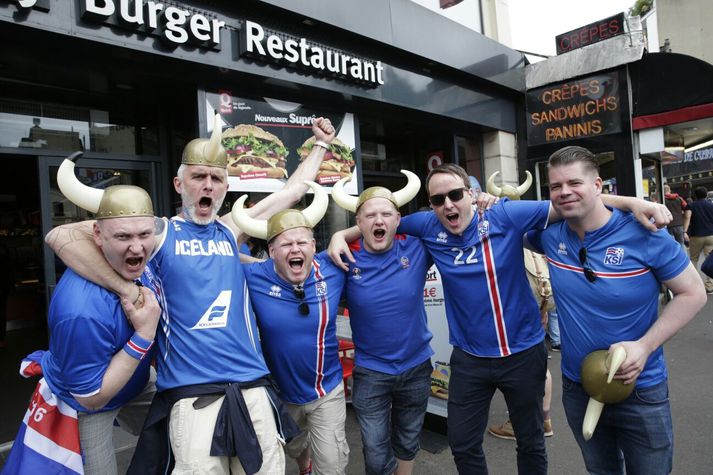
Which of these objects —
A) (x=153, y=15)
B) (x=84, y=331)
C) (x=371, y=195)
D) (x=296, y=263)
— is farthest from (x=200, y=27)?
(x=84, y=331)

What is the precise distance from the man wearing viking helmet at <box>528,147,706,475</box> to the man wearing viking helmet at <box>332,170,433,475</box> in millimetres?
892

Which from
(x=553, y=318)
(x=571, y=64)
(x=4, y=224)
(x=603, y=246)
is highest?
(x=571, y=64)

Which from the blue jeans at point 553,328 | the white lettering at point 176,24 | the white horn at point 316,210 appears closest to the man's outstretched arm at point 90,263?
the white horn at point 316,210

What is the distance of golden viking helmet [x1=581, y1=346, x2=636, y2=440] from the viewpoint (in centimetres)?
203

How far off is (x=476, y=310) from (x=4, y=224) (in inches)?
462

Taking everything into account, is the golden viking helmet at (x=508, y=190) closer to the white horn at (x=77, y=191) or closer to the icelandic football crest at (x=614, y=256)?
the icelandic football crest at (x=614, y=256)

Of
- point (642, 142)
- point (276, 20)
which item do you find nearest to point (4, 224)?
point (276, 20)

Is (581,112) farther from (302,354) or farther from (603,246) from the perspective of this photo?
(302,354)

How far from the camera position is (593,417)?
6.94ft

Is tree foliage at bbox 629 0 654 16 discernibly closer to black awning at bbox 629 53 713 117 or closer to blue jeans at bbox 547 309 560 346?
black awning at bbox 629 53 713 117

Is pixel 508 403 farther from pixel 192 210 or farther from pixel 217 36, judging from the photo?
pixel 217 36

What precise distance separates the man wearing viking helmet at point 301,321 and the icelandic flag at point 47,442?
1030 millimetres

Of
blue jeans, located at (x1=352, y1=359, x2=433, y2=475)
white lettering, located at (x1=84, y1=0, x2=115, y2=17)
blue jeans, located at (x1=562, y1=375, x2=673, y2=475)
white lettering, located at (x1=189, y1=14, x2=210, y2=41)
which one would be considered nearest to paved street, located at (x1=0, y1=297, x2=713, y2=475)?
blue jeans, located at (x1=352, y1=359, x2=433, y2=475)

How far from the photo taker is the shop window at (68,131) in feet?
15.1
